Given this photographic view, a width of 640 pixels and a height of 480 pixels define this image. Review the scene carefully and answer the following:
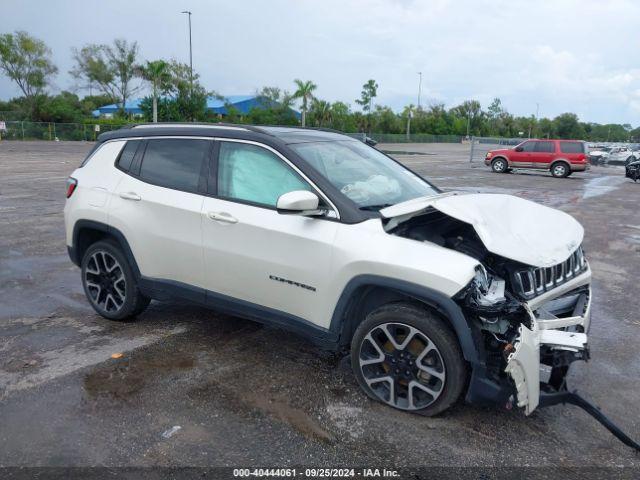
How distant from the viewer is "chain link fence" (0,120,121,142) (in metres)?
49.5

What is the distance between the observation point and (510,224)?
11.4 ft

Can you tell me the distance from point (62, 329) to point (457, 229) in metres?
3.44

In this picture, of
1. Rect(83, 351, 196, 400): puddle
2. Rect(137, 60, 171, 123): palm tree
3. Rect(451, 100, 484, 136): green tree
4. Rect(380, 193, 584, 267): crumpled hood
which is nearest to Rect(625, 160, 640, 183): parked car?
Rect(380, 193, 584, 267): crumpled hood

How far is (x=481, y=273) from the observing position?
10.3ft

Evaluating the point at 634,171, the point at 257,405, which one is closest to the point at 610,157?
the point at 634,171

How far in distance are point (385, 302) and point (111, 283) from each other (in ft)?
8.61

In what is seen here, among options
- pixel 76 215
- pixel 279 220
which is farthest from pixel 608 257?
pixel 76 215

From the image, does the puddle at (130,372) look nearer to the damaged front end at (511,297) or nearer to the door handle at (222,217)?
the door handle at (222,217)

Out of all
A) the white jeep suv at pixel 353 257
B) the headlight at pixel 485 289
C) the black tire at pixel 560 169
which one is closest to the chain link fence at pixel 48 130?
the black tire at pixel 560 169

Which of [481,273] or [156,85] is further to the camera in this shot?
[156,85]

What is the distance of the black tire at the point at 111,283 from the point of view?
472 centimetres

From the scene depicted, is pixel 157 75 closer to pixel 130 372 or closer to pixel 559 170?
pixel 559 170

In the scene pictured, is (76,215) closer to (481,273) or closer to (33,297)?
(33,297)

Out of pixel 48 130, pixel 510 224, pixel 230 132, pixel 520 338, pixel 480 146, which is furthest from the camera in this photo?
pixel 48 130
